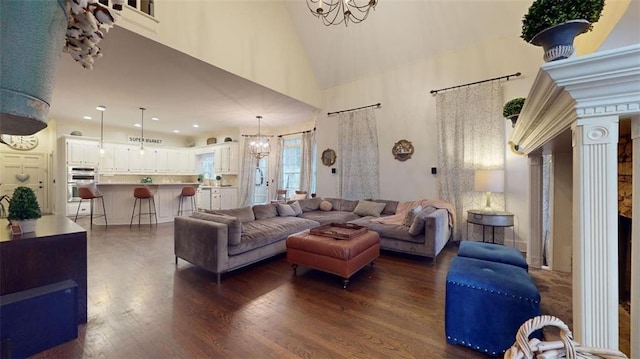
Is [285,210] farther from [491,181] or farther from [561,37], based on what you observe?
[561,37]

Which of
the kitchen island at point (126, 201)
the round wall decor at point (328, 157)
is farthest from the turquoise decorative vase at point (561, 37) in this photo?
the kitchen island at point (126, 201)

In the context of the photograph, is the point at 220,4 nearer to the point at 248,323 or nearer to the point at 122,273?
the point at 122,273

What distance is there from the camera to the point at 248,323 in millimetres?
2008

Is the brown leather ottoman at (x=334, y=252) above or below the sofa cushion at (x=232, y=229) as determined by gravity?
below

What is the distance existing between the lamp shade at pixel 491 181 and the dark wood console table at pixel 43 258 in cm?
449

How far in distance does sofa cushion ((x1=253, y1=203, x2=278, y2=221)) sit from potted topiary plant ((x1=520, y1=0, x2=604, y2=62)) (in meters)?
3.70

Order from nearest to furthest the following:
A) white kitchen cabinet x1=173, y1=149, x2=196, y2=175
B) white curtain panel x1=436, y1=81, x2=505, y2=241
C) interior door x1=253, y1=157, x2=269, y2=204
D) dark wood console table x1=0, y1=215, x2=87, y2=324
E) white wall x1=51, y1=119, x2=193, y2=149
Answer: dark wood console table x1=0, y1=215, x2=87, y2=324
white curtain panel x1=436, y1=81, x2=505, y2=241
white wall x1=51, y1=119, x2=193, y2=149
interior door x1=253, y1=157, x2=269, y2=204
white kitchen cabinet x1=173, y1=149, x2=196, y2=175

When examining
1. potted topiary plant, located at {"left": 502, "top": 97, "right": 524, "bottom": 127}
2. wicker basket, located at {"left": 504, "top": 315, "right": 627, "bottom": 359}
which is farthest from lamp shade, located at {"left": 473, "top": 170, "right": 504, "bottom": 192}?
wicker basket, located at {"left": 504, "top": 315, "right": 627, "bottom": 359}

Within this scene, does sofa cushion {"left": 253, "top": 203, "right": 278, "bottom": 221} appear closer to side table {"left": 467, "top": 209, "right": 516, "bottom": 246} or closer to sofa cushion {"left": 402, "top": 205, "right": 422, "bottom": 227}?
sofa cushion {"left": 402, "top": 205, "right": 422, "bottom": 227}

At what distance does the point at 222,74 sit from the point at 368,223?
11.0 ft

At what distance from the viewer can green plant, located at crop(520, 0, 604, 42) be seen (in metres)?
1.20

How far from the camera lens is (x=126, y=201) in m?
5.93

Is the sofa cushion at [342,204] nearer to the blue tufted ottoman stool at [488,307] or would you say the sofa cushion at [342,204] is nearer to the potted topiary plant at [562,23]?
the blue tufted ottoman stool at [488,307]

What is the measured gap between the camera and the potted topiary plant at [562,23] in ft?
3.96
